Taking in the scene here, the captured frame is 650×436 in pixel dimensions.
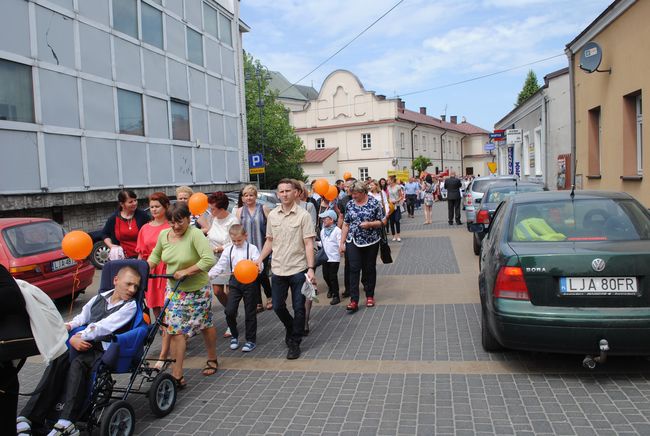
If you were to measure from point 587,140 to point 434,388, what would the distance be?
11.8 metres

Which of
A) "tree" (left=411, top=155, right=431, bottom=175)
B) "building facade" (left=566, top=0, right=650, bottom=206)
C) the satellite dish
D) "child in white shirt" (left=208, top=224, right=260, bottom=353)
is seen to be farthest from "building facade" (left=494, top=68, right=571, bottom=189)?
"tree" (left=411, top=155, right=431, bottom=175)

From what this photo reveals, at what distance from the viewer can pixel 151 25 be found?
18.9 metres

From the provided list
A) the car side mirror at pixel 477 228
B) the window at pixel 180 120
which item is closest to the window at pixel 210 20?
the window at pixel 180 120

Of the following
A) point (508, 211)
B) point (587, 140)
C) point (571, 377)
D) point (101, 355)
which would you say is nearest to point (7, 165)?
point (101, 355)

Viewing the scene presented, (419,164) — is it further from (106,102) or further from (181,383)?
(181,383)

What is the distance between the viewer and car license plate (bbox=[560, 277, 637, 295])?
423 cm

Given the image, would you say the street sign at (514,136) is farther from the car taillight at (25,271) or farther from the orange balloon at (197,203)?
the car taillight at (25,271)

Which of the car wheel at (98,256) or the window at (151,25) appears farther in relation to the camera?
the window at (151,25)

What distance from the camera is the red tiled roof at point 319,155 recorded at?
5438cm

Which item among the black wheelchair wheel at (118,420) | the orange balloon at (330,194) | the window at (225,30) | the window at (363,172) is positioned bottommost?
the black wheelchair wheel at (118,420)

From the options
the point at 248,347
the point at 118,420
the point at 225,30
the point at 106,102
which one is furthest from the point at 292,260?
the point at 225,30

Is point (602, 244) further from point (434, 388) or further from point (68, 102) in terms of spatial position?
point (68, 102)

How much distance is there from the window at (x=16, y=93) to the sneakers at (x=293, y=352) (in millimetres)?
10874

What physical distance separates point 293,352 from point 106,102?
1345 centimetres
